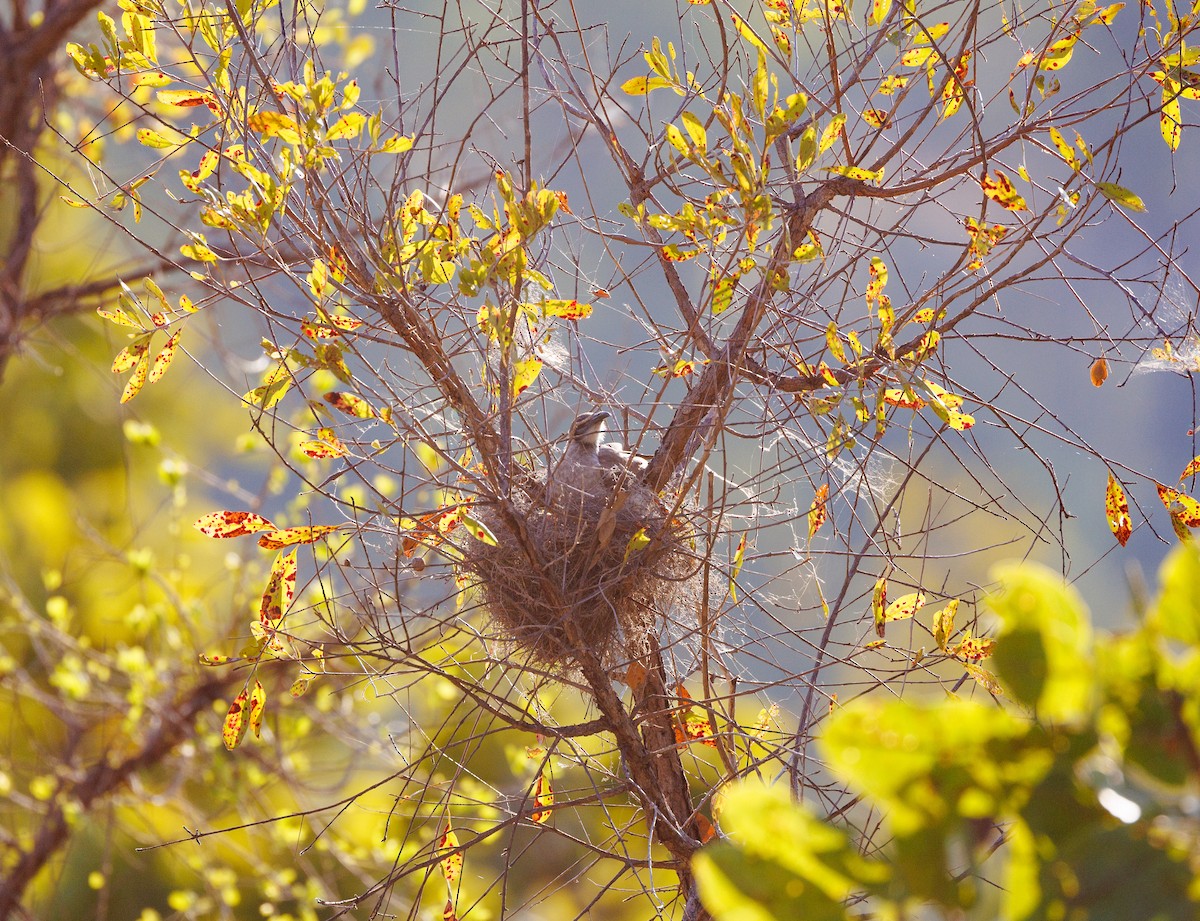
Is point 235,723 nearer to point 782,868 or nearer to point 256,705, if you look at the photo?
point 256,705

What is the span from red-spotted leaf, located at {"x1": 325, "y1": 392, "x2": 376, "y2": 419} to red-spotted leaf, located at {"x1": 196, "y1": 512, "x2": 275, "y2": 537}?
25cm

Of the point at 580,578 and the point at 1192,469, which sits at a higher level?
the point at 1192,469

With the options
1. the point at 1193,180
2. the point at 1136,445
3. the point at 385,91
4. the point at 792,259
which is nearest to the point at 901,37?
the point at 792,259

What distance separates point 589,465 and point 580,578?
586 mm

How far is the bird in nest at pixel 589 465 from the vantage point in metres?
2.38

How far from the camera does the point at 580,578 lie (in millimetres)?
2287

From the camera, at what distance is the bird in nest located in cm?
238

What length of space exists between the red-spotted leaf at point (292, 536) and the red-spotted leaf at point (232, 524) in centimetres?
4

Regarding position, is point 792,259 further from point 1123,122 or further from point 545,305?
point 1123,122

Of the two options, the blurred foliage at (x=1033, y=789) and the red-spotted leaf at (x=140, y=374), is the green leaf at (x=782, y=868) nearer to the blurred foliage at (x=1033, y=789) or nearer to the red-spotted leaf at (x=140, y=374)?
the blurred foliage at (x=1033, y=789)

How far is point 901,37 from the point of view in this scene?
1907mm

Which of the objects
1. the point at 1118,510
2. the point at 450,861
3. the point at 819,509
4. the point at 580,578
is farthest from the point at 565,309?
the point at 450,861

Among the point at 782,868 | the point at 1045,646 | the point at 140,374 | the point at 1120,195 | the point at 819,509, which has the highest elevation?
the point at 1120,195

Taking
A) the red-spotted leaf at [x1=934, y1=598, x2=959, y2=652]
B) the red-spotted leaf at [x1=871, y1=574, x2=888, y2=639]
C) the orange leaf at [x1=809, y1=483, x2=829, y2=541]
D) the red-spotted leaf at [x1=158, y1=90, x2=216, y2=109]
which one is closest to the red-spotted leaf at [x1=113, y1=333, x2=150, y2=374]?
the red-spotted leaf at [x1=158, y1=90, x2=216, y2=109]
